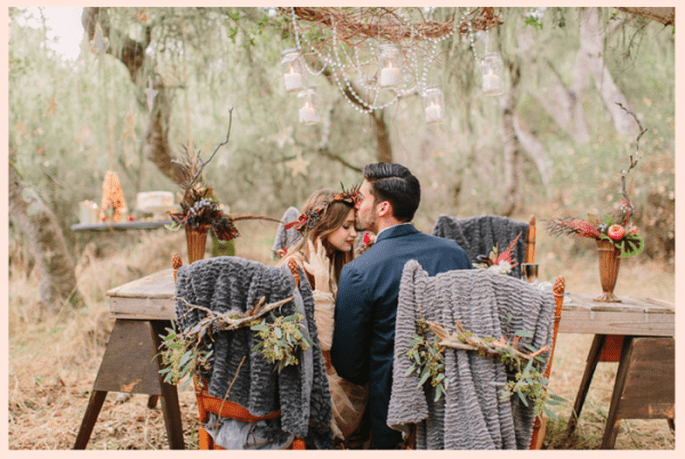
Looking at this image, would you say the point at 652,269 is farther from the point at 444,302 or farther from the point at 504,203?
the point at 444,302

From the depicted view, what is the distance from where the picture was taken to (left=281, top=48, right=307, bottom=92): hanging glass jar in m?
2.42

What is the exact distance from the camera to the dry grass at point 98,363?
266cm

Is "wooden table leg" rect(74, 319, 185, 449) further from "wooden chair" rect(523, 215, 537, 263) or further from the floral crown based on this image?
"wooden chair" rect(523, 215, 537, 263)

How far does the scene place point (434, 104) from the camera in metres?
2.79

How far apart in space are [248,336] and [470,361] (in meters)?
0.71

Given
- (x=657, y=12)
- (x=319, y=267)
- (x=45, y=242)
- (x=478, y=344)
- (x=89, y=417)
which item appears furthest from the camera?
(x=45, y=242)

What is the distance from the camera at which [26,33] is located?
4.39 m

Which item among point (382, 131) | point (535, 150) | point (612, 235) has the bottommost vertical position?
point (612, 235)

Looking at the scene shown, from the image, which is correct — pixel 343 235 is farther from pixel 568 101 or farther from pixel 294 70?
pixel 568 101

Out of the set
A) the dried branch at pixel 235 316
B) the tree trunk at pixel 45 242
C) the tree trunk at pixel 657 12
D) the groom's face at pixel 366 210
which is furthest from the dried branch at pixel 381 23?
the tree trunk at pixel 45 242

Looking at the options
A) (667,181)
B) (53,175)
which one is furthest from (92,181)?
(667,181)

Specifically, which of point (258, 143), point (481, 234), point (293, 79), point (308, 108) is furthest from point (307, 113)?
point (258, 143)

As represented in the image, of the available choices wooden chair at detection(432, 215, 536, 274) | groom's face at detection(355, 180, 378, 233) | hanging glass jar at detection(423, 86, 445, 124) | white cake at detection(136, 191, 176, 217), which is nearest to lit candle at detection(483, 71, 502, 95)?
hanging glass jar at detection(423, 86, 445, 124)

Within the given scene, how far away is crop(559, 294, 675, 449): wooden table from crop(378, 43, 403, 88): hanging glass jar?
149cm
